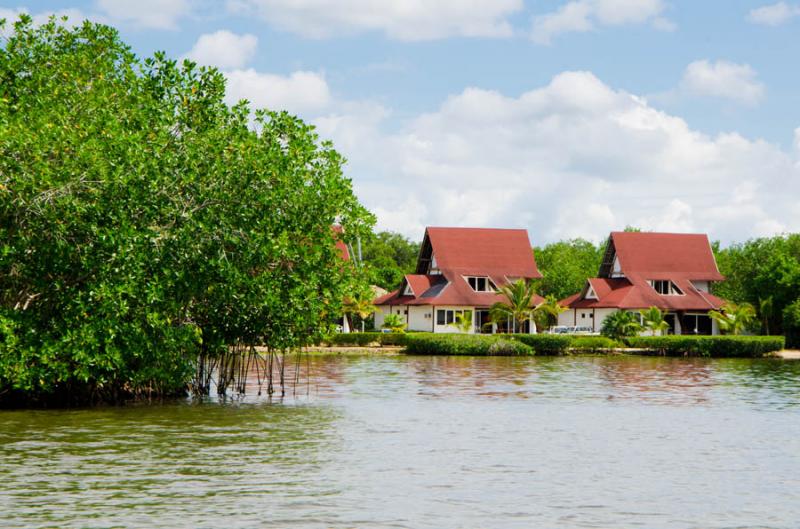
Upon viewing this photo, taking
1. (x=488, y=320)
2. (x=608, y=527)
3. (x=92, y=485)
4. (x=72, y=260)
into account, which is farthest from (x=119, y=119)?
(x=488, y=320)

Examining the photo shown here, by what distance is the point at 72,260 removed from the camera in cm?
2472

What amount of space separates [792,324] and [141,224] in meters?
56.5

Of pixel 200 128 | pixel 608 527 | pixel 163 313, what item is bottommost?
pixel 608 527

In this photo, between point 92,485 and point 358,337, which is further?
point 358,337

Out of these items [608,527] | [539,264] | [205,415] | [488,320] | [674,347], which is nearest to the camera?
[608,527]

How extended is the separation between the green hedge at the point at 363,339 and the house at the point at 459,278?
898cm

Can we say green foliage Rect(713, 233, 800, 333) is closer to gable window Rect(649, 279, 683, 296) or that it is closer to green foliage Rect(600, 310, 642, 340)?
gable window Rect(649, 279, 683, 296)

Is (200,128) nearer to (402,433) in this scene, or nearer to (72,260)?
(72,260)

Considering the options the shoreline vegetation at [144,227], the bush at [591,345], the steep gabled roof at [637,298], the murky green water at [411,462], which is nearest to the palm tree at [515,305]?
the bush at [591,345]

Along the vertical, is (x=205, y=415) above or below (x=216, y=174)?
below

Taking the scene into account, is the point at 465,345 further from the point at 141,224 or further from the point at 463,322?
the point at 141,224

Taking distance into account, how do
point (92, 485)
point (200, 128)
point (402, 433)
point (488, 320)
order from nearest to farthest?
point (92, 485) < point (402, 433) < point (200, 128) < point (488, 320)

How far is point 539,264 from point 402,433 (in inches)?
3191

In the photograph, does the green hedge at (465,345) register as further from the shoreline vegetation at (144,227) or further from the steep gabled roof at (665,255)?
the shoreline vegetation at (144,227)
